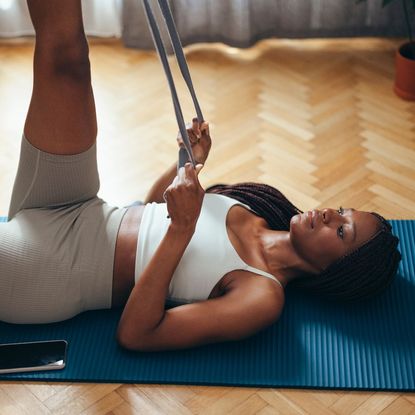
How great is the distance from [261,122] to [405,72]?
1.96ft

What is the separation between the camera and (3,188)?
2779 mm

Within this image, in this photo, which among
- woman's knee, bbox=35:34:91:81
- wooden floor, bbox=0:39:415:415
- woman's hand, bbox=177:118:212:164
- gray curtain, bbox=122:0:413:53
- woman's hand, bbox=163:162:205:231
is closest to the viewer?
woman's hand, bbox=163:162:205:231

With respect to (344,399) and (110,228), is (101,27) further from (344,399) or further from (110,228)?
(344,399)

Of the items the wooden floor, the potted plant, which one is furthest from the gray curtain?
the potted plant

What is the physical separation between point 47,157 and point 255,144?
107 centimetres

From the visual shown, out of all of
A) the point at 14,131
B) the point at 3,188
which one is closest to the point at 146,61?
the point at 14,131

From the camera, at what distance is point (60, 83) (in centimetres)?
204

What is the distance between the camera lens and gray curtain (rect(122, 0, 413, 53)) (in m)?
3.45

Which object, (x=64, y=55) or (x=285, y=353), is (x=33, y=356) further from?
(x=64, y=55)


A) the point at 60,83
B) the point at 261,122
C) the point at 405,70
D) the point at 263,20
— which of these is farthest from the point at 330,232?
the point at 263,20

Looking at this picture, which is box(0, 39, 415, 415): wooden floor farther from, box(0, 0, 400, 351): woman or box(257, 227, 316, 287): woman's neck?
box(257, 227, 316, 287): woman's neck

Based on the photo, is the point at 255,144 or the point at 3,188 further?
the point at 255,144

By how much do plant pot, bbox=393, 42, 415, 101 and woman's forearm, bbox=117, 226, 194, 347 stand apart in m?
1.53

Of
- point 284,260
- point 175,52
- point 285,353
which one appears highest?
point 175,52
